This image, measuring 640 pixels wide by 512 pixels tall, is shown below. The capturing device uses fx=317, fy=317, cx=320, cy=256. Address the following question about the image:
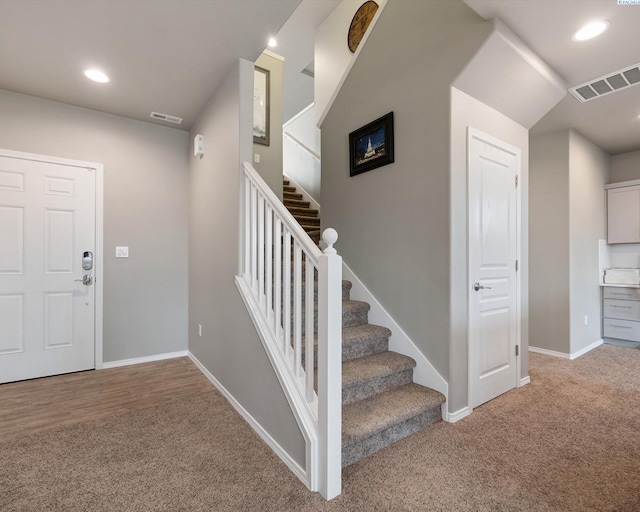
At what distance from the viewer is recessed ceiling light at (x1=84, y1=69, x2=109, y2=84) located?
2.52m

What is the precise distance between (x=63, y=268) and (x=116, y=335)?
83 centimetres

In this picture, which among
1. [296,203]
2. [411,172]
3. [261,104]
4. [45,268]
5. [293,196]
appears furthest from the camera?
[293,196]

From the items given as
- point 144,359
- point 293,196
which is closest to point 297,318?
point 144,359

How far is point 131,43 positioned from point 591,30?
3.06 meters

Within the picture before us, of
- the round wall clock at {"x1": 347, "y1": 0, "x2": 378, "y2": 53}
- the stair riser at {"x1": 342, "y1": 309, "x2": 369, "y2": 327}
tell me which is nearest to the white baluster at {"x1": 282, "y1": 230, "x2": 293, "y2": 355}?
the stair riser at {"x1": 342, "y1": 309, "x2": 369, "y2": 327}

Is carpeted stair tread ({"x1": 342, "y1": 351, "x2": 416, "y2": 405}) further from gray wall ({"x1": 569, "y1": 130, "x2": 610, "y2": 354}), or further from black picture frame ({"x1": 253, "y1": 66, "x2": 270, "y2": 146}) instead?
black picture frame ({"x1": 253, "y1": 66, "x2": 270, "y2": 146})

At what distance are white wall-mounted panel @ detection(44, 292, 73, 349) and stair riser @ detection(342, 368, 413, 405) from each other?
2812 millimetres

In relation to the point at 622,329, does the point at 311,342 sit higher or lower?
higher

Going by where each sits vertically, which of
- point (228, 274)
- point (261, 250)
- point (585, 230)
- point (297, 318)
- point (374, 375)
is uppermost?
point (585, 230)

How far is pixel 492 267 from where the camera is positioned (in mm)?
2465

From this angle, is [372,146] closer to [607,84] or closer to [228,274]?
[228,274]

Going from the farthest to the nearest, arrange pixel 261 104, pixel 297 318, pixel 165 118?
pixel 261 104 → pixel 165 118 → pixel 297 318

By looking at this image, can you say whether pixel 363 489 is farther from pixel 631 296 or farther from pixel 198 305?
pixel 631 296

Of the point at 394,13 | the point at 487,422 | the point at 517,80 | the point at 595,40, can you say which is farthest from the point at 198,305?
the point at 595,40
